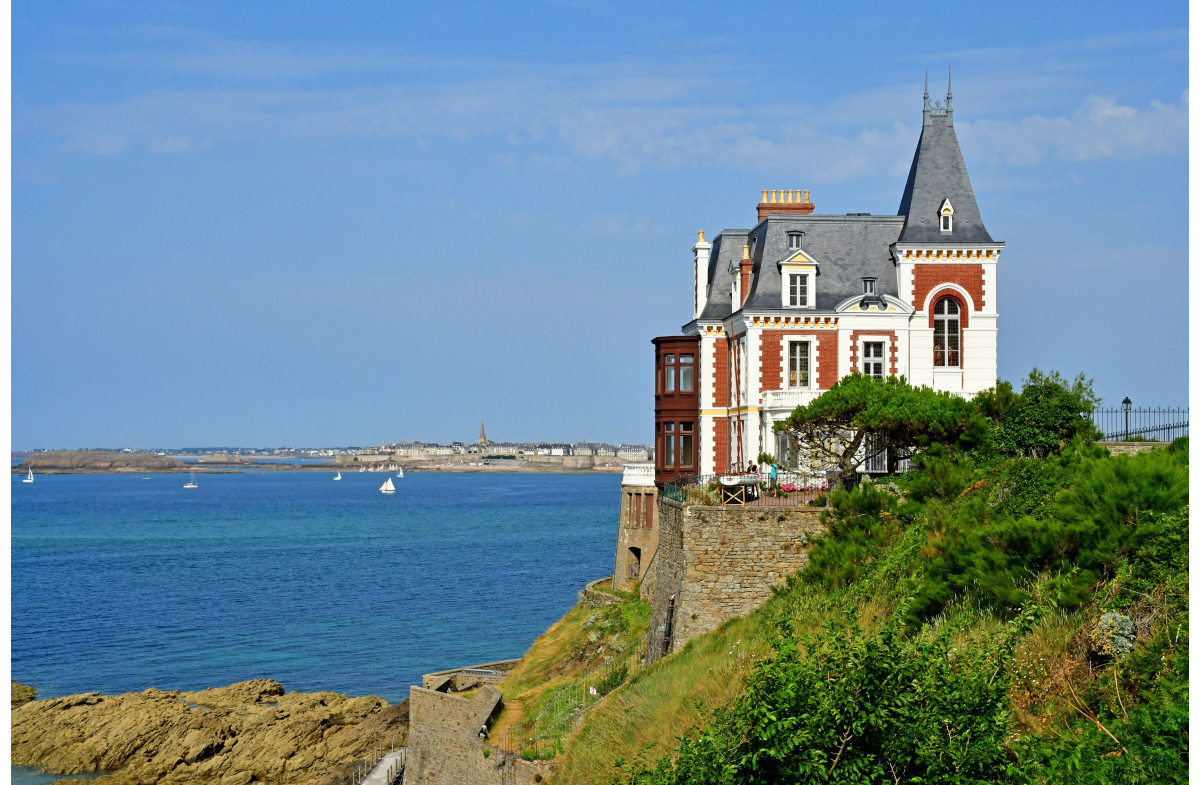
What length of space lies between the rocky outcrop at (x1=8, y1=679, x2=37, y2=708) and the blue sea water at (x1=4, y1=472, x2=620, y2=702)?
2.90ft

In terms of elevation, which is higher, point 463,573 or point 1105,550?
point 1105,550

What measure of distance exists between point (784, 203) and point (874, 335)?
22.1 feet

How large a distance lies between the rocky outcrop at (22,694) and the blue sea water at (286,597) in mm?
884

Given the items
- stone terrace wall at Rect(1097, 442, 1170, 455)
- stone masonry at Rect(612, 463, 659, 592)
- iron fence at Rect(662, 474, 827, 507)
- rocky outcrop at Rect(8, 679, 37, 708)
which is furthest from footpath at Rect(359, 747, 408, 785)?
stone terrace wall at Rect(1097, 442, 1170, 455)

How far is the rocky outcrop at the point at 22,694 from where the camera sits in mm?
43062

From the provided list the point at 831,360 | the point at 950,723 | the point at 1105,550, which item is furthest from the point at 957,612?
the point at 831,360

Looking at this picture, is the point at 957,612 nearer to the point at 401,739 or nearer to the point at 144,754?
the point at 401,739

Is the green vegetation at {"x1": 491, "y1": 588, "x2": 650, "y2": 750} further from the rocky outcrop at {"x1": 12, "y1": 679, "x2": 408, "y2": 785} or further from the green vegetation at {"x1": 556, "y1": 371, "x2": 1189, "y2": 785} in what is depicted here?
the rocky outcrop at {"x1": 12, "y1": 679, "x2": 408, "y2": 785}

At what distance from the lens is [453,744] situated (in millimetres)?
27609

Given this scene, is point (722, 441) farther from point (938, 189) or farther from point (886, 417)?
point (938, 189)

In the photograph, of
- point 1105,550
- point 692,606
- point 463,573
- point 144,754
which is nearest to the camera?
point 1105,550

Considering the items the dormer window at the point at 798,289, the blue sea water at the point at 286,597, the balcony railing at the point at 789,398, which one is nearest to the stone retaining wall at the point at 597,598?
the balcony railing at the point at 789,398

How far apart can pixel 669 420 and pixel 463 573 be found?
48640 mm

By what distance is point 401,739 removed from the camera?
3625 centimetres
